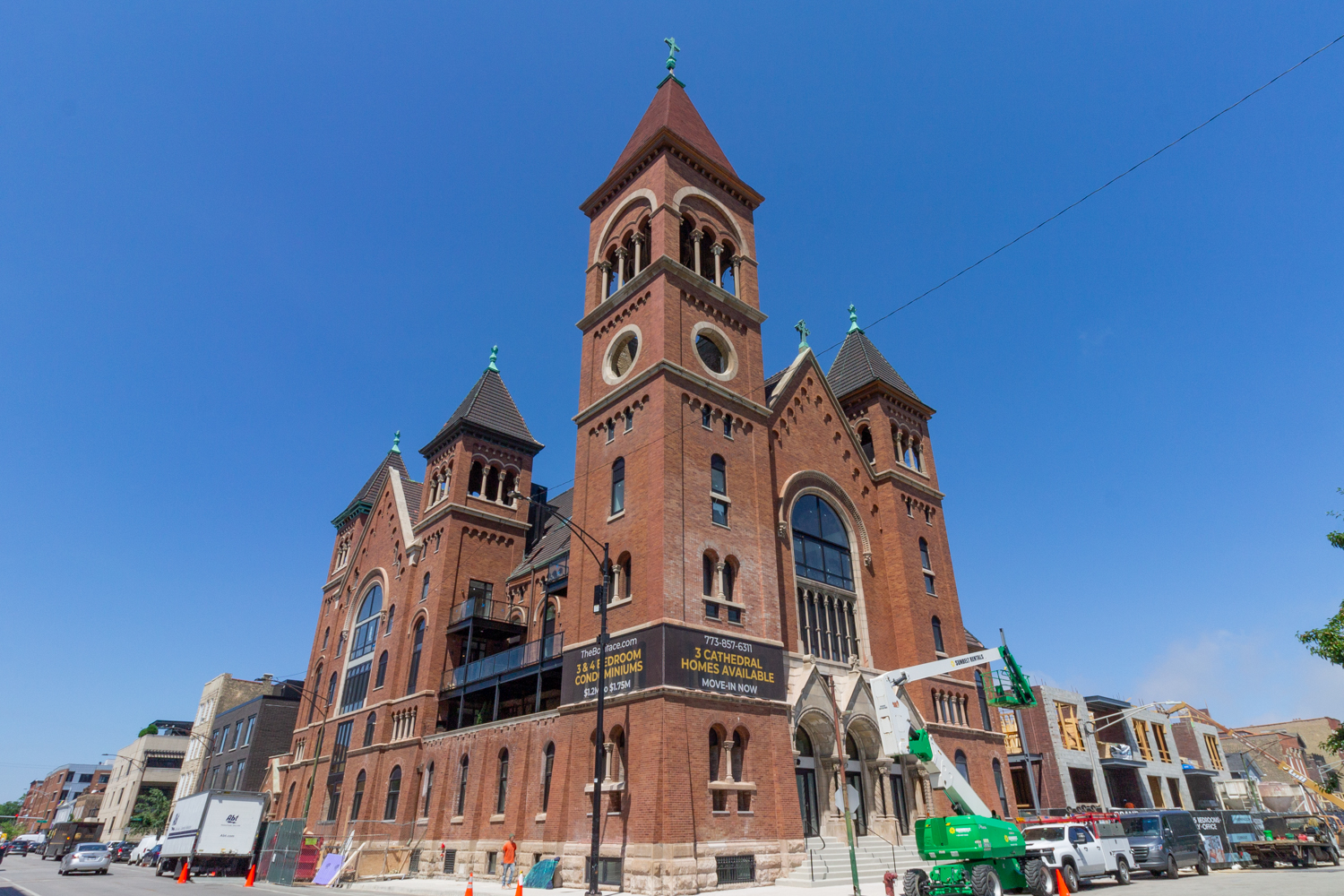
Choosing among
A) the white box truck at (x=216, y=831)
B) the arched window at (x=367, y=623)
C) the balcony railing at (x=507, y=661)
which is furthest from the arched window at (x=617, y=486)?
the white box truck at (x=216, y=831)

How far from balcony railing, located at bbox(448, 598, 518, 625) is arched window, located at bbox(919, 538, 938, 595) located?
20.5 meters

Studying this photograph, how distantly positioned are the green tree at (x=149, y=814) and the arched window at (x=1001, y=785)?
8034 cm

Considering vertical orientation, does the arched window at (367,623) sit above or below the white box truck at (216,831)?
above

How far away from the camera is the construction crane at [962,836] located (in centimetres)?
1752

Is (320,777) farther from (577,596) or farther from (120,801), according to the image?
(120,801)

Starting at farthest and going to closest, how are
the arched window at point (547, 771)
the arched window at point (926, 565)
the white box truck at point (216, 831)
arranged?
the arched window at point (926, 565) → the white box truck at point (216, 831) → the arched window at point (547, 771)

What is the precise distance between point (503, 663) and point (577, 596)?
7505 mm

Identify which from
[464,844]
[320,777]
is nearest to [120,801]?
[320,777]

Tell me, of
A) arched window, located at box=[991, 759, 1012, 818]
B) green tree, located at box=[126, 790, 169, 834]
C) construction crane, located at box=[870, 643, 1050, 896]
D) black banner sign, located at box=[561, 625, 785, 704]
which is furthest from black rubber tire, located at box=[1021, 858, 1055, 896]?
green tree, located at box=[126, 790, 169, 834]

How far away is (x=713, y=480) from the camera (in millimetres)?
29531

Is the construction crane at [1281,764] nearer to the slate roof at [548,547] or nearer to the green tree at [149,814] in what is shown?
the slate roof at [548,547]

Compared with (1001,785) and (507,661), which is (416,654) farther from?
(1001,785)

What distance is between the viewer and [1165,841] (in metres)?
25.4

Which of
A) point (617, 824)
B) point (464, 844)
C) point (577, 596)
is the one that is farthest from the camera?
point (464, 844)
